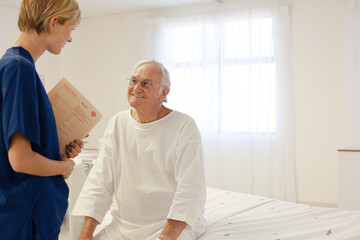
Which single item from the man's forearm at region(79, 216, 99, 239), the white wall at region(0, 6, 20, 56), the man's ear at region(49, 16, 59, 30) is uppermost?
the white wall at region(0, 6, 20, 56)

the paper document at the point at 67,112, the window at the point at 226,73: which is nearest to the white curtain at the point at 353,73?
the window at the point at 226,73

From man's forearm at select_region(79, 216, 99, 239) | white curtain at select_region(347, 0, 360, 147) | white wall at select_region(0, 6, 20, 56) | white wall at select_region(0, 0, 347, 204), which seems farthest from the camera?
white wall at select_region(0, 6, 20, 56)

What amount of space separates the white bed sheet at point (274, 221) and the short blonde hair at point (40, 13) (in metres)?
1.27

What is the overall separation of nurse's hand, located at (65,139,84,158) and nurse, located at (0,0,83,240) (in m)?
0.09

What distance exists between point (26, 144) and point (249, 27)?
4563 mm

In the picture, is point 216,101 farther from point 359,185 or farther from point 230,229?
point 230,229

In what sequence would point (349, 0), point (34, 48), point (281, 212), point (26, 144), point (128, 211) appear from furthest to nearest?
point (349, 0), point (281, 212), point (128, 211), point (34, 48), point (26, 144)

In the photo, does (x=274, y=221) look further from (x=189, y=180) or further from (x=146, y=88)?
(x=146, y=88)

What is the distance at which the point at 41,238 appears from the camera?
1.14 meters

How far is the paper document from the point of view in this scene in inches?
52.0

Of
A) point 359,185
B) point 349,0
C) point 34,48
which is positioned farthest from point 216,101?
point 34,48

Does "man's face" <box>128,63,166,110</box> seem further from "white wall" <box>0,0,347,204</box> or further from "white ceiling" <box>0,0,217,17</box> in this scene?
"white ceiling" <box>0,0,217,17</box>

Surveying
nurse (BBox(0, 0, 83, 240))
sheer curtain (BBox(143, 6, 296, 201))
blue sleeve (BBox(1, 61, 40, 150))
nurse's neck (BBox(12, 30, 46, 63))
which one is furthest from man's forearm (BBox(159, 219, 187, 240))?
sheer curtain (BBox(143, 6, 296, 201))

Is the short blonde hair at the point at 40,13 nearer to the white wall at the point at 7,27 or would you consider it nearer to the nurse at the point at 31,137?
the nurse at the point at 31,137
